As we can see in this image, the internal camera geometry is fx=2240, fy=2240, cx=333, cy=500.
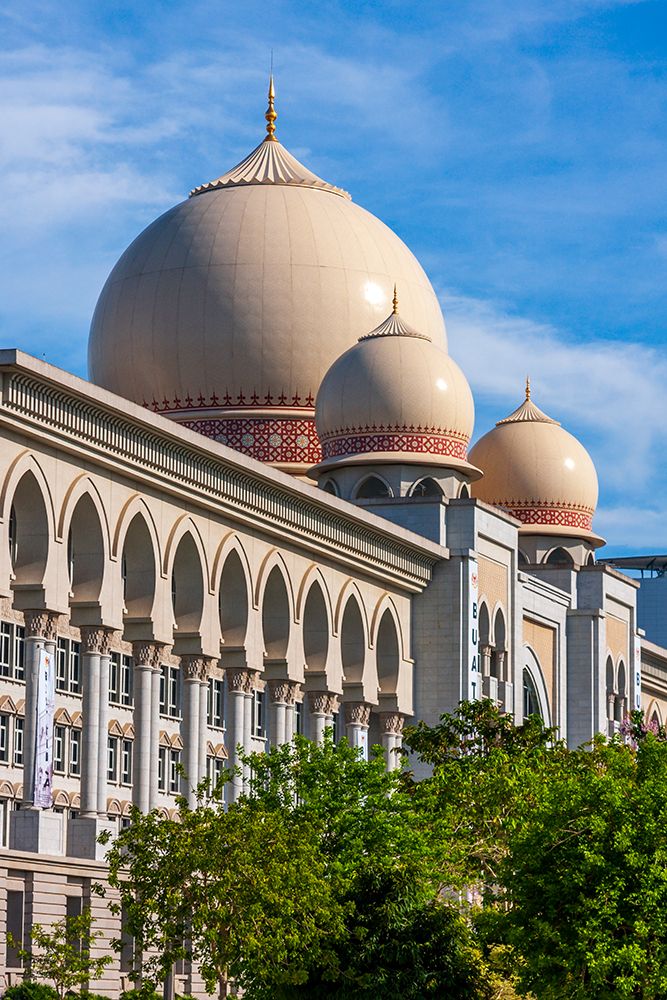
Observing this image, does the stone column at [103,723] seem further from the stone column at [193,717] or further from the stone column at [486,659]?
the stone column at [486,659]

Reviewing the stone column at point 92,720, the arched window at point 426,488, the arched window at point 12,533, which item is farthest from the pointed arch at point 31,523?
the arched window at point 426,488

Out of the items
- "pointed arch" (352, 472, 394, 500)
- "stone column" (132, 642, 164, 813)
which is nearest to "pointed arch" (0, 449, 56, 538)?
"stone column" (132, 642, 164, 813)

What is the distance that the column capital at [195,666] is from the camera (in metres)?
40.5

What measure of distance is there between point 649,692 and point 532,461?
12.9 meters

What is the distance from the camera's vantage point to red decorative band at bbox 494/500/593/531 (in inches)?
2343

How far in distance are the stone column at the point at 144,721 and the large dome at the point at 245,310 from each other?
15.7 meters

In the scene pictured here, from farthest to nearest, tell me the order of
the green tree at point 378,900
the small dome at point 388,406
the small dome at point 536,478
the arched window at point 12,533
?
the small dome at point 536,478 < the small dome at point 388,406 < the arched window at point 12,533 < the green tree at point 378,900

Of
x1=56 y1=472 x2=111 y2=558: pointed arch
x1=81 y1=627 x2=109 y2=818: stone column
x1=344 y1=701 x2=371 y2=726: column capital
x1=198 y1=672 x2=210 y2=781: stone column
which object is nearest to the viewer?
x1=56 y1=472 x2=111 y2=558: pointed arch

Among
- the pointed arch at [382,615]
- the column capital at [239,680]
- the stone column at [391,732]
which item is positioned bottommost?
the stone column at [391,732]

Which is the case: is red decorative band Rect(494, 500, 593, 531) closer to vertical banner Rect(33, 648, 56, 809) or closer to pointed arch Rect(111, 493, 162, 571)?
pointed arch Rect(111, 493, 162, 571)

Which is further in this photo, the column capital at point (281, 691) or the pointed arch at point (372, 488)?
the pointed arch at point (372, 488)

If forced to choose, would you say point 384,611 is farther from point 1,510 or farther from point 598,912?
point 598,912

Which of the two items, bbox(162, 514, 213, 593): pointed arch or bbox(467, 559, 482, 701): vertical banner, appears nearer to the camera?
bbox(162, 514, 213, 593): pointed arch

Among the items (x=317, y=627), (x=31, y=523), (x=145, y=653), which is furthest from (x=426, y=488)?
(x=31, y=523)
